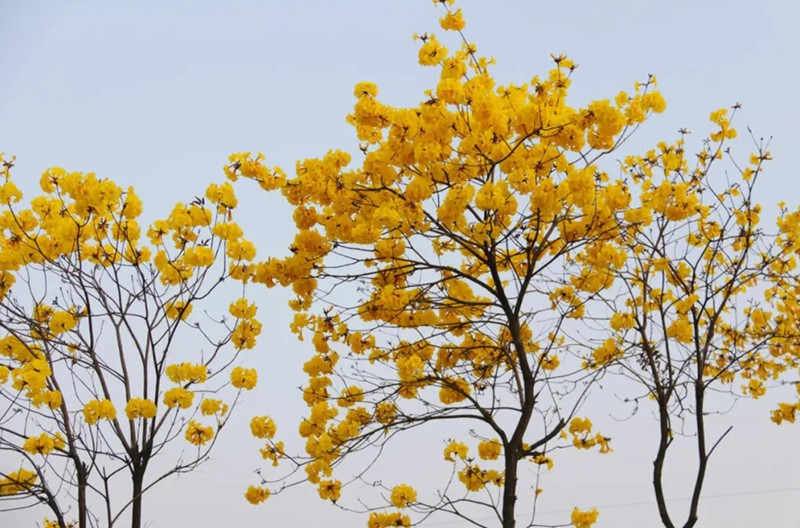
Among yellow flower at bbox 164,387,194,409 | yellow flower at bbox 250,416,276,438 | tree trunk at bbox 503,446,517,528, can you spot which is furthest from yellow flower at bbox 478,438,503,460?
yellow flower at bbox 164,387,194,409

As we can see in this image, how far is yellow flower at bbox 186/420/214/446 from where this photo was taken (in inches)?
101

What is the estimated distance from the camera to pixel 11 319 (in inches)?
102

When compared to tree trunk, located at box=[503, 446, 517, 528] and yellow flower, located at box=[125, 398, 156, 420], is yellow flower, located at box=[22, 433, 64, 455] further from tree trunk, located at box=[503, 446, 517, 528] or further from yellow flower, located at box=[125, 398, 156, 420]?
tree trunk, located at box=[503, 446, 517, 528]

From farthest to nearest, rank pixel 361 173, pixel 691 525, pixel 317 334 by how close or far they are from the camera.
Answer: pixel 691 525, pixel 317 334, pixel 361 173

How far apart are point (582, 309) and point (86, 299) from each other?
1.84 m

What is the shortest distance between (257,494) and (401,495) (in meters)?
0.55

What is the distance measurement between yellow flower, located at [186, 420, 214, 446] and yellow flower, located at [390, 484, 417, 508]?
2.20 feet

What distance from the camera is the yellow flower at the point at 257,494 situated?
2.83 metres

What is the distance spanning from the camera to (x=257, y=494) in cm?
284

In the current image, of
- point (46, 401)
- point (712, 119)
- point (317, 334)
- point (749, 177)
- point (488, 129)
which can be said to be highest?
point (712, 119)

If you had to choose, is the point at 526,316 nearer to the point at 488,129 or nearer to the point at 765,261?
the point at 488,129

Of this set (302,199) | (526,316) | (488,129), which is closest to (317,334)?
(302,199)

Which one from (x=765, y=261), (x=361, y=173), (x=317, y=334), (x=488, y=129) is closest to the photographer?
(x=488, y=129)

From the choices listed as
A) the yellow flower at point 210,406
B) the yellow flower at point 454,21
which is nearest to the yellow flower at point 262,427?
the yellow flower at point 210,406
